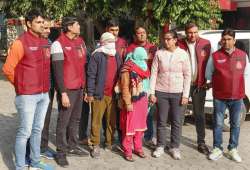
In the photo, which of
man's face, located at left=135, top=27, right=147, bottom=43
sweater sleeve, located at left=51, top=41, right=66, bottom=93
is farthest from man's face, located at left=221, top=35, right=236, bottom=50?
sweater sleeve, located at left=51, top=41, right=66, bottom=93

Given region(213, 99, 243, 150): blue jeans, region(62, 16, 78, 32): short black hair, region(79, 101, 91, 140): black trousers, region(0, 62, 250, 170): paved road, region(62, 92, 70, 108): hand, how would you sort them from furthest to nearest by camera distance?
region(79, 101, 91, 140): black trousers, region(213, 99, 243, 150): blue jeans, region(0, 62, 250, 170): paved road, region(62, 16, 78, 32): short black hair, region(62, 92, 70, 108): hand

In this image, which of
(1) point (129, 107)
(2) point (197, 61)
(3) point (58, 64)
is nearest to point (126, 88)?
(1) point (129, 107)

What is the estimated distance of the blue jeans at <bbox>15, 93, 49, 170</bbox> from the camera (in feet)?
16.8

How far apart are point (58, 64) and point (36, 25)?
24.4 inches

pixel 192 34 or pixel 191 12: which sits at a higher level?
pixel 191 12

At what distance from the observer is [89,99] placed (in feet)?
19.9

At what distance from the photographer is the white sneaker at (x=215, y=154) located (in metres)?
6.20

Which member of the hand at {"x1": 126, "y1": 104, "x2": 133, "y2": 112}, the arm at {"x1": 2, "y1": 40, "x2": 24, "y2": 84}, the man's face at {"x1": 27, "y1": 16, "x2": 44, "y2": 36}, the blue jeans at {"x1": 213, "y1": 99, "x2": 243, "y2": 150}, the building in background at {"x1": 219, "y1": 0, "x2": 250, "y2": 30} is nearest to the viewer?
the arm at {"x1": 2, "y1": 40, "x2": 24, "y2": 84}

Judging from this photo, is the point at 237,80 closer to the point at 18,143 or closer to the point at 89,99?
the point at 89,99

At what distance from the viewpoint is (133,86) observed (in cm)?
597

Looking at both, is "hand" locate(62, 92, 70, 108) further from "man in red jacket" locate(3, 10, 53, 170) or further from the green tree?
the green tree

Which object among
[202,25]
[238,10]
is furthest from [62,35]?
[238,10]

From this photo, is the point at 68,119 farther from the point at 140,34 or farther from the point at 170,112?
the point at 140,34

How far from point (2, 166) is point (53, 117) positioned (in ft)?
10.3
